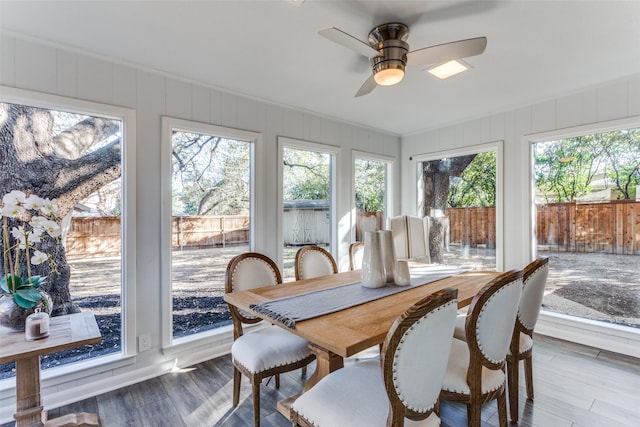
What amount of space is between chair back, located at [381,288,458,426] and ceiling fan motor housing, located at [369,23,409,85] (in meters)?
1.38

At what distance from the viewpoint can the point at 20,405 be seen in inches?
65.4

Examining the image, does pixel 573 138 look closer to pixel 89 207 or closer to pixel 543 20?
pixel 543 20

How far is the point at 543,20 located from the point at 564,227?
226cm

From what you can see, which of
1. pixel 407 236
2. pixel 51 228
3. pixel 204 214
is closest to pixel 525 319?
pixel 407 236

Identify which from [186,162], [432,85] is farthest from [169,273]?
[432,85]

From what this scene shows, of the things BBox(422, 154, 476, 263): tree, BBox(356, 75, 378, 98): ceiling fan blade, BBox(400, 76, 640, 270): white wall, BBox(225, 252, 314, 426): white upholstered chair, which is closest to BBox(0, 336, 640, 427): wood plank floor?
BBox(225, 252, 314, 426): white upholstered chair

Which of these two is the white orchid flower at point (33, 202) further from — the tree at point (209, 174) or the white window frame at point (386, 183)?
the white window frame at point (386, 183)

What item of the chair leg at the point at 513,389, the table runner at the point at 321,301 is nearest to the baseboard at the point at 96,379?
the table runner at the point at 321,301

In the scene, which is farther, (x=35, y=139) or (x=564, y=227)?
(x=564, y=227)

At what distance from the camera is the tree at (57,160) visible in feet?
6.86

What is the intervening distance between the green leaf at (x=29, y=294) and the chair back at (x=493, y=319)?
2145 mm

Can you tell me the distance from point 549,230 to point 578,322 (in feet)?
3.08

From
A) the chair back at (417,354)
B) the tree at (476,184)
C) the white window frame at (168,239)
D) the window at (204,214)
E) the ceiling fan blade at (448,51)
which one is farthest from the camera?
the tree at (476,184)

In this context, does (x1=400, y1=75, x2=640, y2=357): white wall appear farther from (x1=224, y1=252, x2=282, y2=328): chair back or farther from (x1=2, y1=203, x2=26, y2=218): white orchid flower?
(x1=2, y1=203, x2=26, y2=218): white orchid flower
